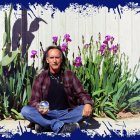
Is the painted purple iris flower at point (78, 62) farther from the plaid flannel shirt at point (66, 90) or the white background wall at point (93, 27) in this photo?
the plaid flannel shirt at point (66, 90)

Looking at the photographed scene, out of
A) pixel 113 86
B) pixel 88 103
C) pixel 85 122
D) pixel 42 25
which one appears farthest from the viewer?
pixel 42 25

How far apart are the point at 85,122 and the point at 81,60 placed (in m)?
0.96

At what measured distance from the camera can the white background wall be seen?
607 cm

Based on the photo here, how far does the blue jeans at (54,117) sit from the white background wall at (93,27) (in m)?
1.50

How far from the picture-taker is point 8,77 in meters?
5.46

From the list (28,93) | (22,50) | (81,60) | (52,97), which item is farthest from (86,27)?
(52,97)

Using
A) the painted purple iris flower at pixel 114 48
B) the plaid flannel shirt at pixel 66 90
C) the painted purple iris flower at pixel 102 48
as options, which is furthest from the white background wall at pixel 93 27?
the plaid flannel shirt at pixel 66 90

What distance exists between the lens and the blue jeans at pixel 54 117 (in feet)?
14.9

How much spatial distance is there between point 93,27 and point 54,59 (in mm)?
1651

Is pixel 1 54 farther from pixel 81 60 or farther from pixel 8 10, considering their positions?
pixel 81 60

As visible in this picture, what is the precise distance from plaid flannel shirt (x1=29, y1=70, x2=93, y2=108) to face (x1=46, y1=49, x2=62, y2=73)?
0.51ft

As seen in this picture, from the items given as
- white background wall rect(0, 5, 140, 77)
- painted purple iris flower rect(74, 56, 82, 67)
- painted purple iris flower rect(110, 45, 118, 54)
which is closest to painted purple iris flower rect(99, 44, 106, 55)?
painted purple iris flower rect(110, 45, 118, 54)

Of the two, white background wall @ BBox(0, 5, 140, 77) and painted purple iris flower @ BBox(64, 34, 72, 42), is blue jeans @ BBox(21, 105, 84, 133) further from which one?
white background wall @ BBox(0, 5, 140, 77)

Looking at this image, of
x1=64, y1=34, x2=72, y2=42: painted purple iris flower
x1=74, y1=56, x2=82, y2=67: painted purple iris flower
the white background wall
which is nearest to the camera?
x1=74, y1=56, x2=82, y2=67: painted purple iris flower
